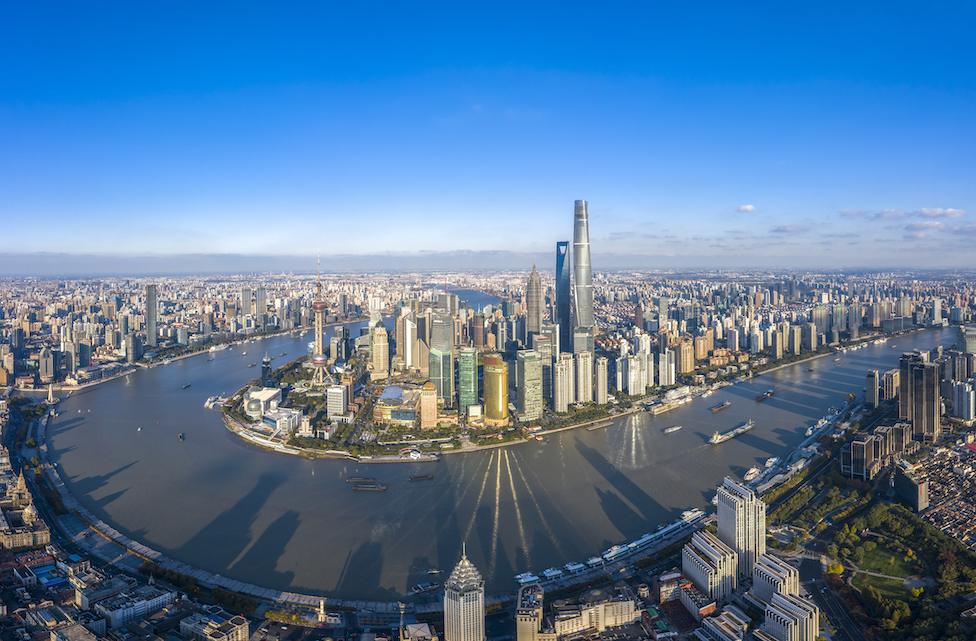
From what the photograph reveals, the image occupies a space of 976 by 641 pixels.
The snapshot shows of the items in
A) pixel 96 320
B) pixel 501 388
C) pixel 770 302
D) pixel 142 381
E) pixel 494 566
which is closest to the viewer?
pixel 494 566

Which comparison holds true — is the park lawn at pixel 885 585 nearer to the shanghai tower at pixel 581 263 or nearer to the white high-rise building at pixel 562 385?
the white high-rise building at pixel 562 385

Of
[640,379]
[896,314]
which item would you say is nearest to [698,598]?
[640,379]

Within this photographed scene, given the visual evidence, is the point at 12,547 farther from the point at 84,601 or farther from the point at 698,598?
the point at 698,598

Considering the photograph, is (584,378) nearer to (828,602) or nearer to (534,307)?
(534,307)

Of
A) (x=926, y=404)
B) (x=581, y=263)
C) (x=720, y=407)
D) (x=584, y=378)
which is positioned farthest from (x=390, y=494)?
(x=581, y=263)

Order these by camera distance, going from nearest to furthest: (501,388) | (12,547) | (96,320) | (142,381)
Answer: (12,547) < (501,388) < (142,381) < (96,320)

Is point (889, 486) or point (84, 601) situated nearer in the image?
point (84, 601)
